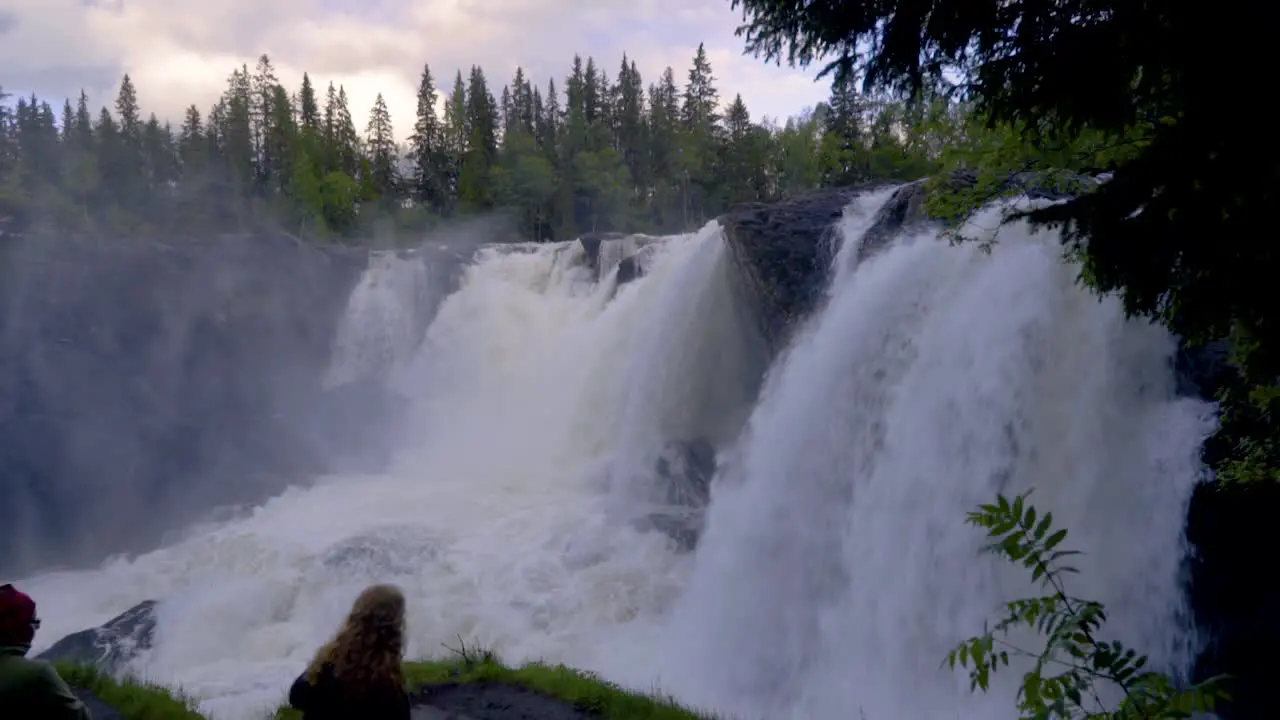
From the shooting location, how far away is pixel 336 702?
3279 mm

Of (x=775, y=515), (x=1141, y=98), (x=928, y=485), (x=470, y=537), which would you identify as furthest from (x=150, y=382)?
(x=1141, y=98)

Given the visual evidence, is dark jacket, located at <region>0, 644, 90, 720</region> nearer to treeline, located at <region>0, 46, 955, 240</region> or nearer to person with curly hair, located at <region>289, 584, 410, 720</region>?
person with curly hair, located at <region>289, 584, 410, 720</region>

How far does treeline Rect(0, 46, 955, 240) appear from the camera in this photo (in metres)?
46.8

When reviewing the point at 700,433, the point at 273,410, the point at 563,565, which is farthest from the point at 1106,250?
the point at 273,410

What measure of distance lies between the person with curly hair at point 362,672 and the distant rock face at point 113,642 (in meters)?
10.1

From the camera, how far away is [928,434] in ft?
28.6

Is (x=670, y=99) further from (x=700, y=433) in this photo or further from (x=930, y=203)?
(x=930, y=203)

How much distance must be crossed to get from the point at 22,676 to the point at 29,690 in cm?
6

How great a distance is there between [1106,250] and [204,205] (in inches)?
1847

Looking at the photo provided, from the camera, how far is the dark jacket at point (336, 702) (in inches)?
129

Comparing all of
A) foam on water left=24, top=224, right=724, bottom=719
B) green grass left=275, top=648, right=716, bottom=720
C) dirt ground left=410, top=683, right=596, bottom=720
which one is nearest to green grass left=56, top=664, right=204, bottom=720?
green grass left=275, top=648, right=716, bottom=720

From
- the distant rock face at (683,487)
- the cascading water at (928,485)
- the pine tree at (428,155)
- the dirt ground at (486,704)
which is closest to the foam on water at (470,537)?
the distant rock face at (683,487)

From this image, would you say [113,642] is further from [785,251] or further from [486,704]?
[785,251]

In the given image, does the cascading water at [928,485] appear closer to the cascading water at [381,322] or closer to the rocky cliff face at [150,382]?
the rocky cliff face at [150,382]
